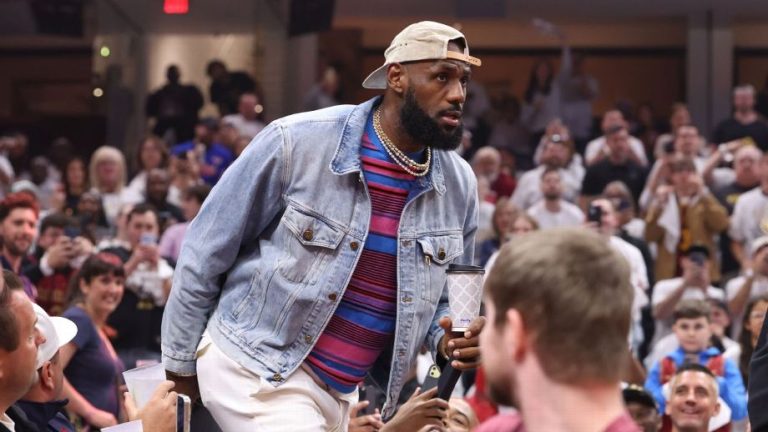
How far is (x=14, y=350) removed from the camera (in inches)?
162

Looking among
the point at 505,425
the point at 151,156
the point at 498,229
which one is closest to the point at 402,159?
the point at 505,425

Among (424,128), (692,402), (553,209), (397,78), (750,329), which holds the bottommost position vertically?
(692,402)

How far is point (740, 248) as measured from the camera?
1144 cm

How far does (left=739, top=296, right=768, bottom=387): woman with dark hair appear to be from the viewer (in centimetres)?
845

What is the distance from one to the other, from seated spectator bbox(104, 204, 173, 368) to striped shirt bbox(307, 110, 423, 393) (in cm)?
424

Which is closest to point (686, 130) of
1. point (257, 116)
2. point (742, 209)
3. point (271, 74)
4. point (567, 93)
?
point (742, 209)

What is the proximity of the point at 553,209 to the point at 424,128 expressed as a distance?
282 inches

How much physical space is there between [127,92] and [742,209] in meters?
8.28

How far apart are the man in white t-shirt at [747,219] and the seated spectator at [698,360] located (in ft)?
8.69

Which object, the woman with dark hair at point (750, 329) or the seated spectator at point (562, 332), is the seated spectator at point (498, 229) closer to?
the woman with dark hair at point (750, 329)

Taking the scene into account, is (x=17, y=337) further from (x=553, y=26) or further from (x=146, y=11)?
(x=553, y=26)

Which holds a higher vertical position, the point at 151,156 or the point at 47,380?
the point at 151,156

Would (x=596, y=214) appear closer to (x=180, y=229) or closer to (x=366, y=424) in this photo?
(x=180, y=229)

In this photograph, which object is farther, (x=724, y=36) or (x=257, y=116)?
(x=724, y=36)
